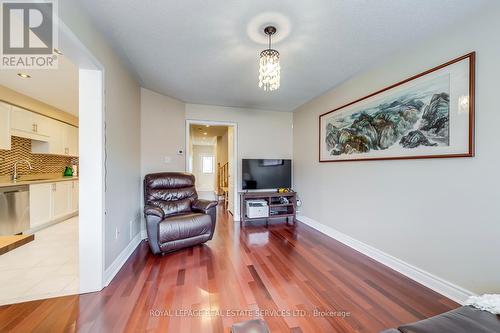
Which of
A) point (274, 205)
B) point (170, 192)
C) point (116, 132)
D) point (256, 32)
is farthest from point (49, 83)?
point (274, 205)

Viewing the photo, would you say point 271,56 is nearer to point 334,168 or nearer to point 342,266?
point 334,168

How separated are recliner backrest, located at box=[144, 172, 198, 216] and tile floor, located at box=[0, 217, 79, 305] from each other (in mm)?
1095

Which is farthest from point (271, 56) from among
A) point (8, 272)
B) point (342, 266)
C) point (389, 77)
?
point (8, 272)

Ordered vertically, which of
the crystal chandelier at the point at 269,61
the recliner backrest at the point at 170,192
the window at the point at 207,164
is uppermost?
the crystal chandelier at the point at 269,61

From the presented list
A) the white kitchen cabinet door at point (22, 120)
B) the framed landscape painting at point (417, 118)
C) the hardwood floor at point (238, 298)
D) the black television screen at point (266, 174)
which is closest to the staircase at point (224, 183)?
the black television screen at point (266, 174)

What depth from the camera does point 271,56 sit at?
178 cm

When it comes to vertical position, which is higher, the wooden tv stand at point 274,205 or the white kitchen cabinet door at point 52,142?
the white kitchen cabinet door at point 52,142

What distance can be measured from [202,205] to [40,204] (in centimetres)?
304

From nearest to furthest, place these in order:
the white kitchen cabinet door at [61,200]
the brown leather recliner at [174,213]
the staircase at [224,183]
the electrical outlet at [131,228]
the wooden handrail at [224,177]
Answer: the brown leather recliner at [174,213], the electrical outlet at [131,228], the white kitchen cabinet door at [61,200], the staircase at [224,183], the wooden handrail at [224,177]

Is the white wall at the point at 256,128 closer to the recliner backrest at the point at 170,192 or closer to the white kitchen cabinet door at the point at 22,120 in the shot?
the recliner backrest at the point at 170,192

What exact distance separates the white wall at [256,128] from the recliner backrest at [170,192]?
4.05 ft

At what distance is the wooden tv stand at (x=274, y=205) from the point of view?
12.4ft

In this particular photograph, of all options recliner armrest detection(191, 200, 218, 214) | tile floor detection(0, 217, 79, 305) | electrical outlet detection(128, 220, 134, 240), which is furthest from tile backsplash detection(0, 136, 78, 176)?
recliner armrest detection(191, 200, 218, 214)

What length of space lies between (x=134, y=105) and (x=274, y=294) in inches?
119
